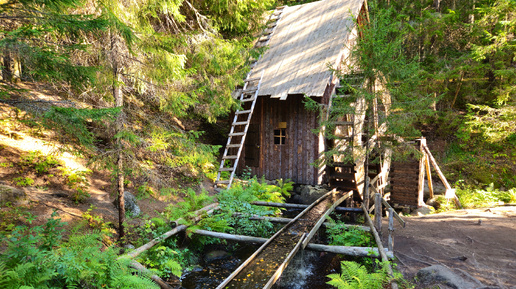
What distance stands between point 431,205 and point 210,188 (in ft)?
32.1

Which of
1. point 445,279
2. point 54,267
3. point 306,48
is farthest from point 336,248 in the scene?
point 306,48

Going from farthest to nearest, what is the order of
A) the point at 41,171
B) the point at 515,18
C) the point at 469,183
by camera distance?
the point at 469,183, the point at 515,18, the point at 41,171

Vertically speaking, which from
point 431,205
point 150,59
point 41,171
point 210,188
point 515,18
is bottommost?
point 431,205

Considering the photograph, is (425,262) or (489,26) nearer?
(425,262)

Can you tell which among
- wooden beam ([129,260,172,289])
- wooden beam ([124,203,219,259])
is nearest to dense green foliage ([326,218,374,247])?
wooden beam ([124,203,219,259])

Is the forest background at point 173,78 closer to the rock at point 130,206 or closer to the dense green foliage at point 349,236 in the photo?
the rock at point 130,206

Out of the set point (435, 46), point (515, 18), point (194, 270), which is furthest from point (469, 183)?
point (194, 270)

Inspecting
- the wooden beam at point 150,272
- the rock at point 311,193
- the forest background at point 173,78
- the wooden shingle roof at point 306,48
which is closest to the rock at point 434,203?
the forest background at point 173,78

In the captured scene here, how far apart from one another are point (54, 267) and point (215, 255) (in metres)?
3.69

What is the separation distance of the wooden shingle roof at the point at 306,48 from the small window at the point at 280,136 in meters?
1.84

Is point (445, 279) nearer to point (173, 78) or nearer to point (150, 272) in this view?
point (150, 272)

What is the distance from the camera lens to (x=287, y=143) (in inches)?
489

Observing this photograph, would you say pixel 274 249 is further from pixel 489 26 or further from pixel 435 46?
pixel 435 46

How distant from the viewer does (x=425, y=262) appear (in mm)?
5957
